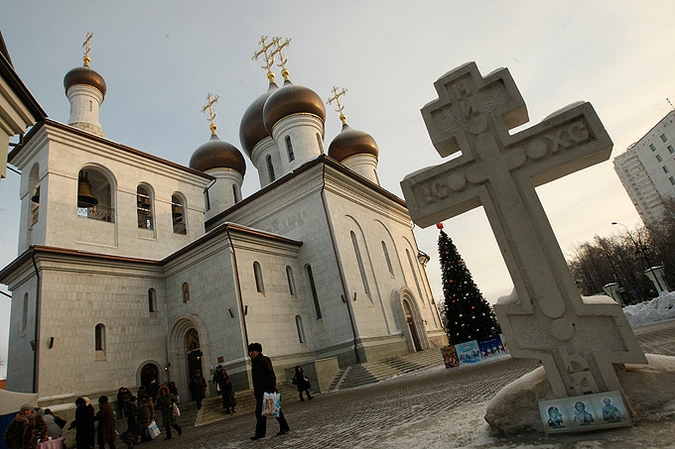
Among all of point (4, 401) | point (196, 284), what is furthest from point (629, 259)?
point (4, 401)

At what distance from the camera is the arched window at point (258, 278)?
16938 millimetres

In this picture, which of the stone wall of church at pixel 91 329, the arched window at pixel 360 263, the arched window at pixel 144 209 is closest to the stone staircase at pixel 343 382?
the stone wall of church at pixel 91 329

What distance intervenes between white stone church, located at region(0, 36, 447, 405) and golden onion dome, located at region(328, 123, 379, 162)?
3.58m

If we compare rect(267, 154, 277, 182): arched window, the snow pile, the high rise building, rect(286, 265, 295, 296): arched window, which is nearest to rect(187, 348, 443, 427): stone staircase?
rect(286, 265, 295, 296): arched window

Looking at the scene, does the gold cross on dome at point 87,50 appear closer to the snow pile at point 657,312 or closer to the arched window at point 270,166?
the arched window at point 270,166

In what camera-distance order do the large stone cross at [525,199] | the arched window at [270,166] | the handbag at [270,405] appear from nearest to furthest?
the large stone cross at [525,199] → the handbag at [270,405] → the arched window at [270,166]

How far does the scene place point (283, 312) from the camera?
1739 centimetres

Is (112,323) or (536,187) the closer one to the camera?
(536,187)

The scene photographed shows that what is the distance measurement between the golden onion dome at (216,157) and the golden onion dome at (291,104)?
4.06 m

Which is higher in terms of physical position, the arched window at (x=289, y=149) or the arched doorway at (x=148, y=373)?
the arched window at (x=289, y=149)

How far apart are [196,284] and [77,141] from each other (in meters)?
8.98

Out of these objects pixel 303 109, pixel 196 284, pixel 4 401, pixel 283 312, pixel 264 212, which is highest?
pixel 303 109


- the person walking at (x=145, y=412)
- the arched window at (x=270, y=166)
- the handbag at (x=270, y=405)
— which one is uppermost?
the arched window at (x=270, y=166)

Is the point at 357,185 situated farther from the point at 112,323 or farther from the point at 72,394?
the point at 72,394
